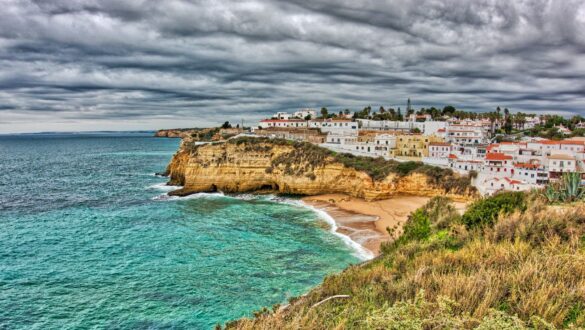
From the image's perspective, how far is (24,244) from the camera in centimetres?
2750

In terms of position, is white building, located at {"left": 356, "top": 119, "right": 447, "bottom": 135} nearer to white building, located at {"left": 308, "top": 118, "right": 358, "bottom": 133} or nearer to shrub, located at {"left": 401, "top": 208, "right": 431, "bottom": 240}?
white building, located at {"left": 308, "top": 118, "right": 358, "bottom": 133}

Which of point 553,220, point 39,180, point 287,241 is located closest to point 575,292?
point 553,220

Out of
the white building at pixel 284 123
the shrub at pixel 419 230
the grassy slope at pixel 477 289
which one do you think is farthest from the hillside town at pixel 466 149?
the grassy slope at pixel 477 289

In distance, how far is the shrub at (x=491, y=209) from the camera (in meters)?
14.6

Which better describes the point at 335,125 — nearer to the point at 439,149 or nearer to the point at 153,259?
the point at 439,149

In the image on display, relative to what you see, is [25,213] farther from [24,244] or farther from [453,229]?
[453,229]

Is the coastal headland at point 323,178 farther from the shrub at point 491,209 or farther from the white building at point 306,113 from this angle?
the white building at point 306,113

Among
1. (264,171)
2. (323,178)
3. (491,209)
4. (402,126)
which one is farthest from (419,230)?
(402,126)

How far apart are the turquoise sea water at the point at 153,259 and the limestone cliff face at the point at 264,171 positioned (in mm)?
4874

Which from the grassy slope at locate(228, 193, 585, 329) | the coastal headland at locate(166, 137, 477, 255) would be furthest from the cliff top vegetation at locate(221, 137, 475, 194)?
the grassy slope at locate(228, 193, 585, 329)

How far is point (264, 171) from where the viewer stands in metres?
51.0

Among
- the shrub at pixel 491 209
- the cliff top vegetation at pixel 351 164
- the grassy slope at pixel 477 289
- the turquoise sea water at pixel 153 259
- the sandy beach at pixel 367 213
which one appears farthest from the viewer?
the cliff top vegetation at pixel 351 164

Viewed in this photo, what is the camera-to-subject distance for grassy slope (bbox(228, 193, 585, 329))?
575 cm

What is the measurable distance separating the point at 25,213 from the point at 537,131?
10930cm
